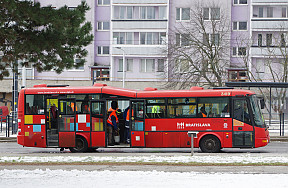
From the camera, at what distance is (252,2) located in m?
63.7

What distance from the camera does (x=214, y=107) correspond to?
23.5 m

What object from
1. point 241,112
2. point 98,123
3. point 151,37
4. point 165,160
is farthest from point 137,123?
point 151,37

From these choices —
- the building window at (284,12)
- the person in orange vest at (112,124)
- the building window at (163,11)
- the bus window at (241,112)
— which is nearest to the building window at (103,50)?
the building window at (163,11)

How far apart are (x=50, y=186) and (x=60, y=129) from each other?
1143 centimetres

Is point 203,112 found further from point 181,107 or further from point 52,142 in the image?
point 52,142

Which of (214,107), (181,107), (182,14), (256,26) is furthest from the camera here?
(182,14)

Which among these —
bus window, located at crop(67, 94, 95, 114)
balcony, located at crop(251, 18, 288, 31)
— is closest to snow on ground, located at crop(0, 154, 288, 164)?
bus window, located at crop(67, 94, 95, 114)

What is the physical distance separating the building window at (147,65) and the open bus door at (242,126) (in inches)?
1667

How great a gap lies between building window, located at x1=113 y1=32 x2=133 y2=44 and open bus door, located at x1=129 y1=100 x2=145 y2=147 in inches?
1639

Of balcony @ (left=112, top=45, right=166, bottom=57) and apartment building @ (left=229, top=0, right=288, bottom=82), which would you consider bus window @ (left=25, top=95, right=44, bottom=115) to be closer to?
apartment building @ (left=229, top=0, right=288, bottom=82)

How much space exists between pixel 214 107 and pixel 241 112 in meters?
1.11

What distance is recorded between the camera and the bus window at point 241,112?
75.9 feet

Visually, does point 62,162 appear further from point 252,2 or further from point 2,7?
point 252,2

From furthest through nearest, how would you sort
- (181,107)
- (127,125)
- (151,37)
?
(151,37) < (127,125) < (181,107)
